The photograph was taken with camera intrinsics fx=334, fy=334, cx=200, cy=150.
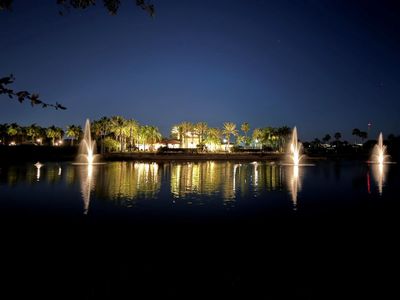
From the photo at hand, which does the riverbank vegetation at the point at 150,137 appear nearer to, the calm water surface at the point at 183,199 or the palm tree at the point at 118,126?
the palm tree at the point at 118,126

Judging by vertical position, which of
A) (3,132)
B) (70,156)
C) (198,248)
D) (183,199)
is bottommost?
(198,248)

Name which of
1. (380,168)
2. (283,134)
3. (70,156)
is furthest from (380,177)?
(283,134)

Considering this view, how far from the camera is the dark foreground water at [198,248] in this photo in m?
9.53

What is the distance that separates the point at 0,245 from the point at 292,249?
38.4ft

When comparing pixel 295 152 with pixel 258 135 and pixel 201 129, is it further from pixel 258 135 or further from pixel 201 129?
pixel 258 135

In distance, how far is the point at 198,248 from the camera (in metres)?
13.3

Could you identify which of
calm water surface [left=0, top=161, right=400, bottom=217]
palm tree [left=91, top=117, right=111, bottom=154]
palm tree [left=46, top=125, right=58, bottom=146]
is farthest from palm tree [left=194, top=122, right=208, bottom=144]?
calm water surface [left=0, top=161, right=400, bottom=217]

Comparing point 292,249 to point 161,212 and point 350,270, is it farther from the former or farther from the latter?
point 161,212

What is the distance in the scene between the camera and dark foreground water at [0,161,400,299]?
9531mm

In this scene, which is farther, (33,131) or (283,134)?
(283,134)

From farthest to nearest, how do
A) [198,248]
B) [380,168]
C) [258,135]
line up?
[258,135], [380,168], [198,248]

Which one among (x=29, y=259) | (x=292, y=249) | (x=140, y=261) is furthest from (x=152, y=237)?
(x=292, y=249)

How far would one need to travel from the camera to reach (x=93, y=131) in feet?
443

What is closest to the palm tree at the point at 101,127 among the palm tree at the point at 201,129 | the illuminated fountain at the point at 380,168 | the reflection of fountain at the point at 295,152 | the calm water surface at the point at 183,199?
the palm tree at the point at 201,129
